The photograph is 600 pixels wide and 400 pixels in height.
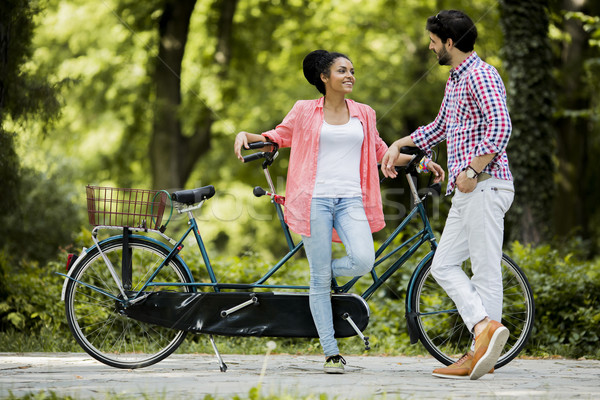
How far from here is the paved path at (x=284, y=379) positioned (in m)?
3.45

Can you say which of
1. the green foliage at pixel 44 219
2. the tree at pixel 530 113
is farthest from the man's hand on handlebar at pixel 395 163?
the green foliage at pixel 44 219

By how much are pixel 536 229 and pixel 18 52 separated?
6.17 meters

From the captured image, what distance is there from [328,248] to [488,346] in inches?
42.1

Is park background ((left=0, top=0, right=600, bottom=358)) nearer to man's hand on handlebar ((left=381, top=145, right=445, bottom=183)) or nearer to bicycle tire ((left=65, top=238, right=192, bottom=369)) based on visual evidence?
bicycle tire ((left=65, top=238, right=192, bottom=369))

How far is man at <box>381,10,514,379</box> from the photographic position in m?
3.89

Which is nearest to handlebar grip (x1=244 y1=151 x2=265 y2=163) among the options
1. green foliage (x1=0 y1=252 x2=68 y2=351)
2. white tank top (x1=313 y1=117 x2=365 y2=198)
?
white tank top (x1=313 y1=117 x2=365 y2=198)

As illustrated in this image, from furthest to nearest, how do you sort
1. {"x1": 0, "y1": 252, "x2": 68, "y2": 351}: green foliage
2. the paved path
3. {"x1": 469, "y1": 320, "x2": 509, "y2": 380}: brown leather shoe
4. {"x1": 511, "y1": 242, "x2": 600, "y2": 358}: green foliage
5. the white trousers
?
{"x1": 0, "y1": 252, "x2": 68, "y2": 351}: green foliage, {"x1": 511, "y1": 242, "x2": 600, "y2": 358}: green foliage, the white trousers, {"x1": 469, "y1": 320, "x2": 509, "y2": 380}: brown leather shoe, the paved path

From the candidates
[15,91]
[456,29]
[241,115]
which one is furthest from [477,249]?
[241,115]

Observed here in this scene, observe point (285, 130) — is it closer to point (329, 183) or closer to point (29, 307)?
point (329, 183)

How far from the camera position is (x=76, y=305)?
4.76m

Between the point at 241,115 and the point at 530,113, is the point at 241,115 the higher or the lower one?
the higher one

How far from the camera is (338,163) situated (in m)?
4.25

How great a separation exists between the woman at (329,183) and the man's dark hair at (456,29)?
0.56 m

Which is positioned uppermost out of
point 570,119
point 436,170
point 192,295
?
point 570,119
